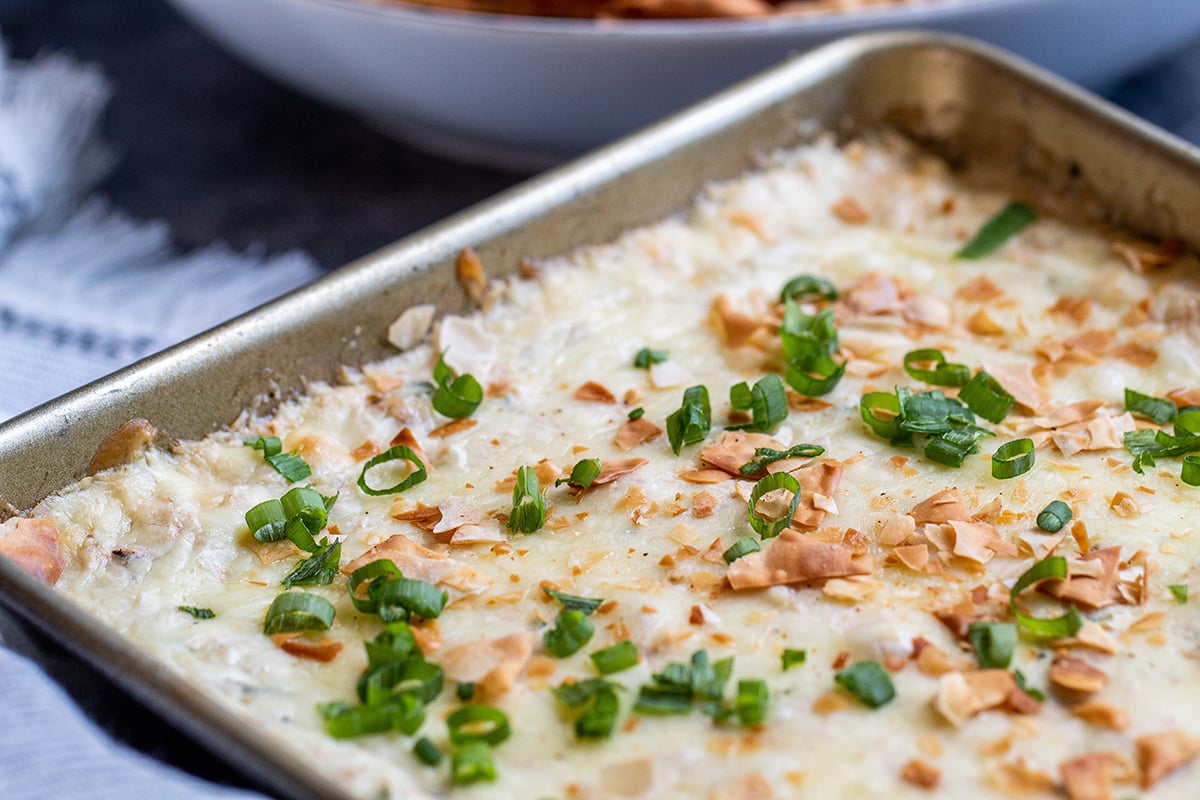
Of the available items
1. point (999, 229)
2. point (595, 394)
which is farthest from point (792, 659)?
point (999, 229)

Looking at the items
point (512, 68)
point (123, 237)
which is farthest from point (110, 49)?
point (512, 68)

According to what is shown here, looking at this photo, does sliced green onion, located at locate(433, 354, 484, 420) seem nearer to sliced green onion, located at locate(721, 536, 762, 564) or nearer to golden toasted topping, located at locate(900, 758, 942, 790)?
sliced green onion, located at locate(721, 536, 762, 564)

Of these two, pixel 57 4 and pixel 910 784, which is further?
pixel 57 4

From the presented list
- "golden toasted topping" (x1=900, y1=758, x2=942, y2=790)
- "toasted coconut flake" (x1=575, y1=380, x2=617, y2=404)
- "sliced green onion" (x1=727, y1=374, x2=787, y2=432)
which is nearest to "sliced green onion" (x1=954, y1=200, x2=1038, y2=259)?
"sliced green onion" (x1=727, y1=374, x2=787, y2=432)

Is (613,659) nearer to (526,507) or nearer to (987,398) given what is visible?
(526,507)

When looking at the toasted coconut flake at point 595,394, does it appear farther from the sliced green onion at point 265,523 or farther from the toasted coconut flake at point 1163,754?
the toasted coconut flake at point 1163,754

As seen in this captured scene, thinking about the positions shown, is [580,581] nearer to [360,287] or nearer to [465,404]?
[465,404]
